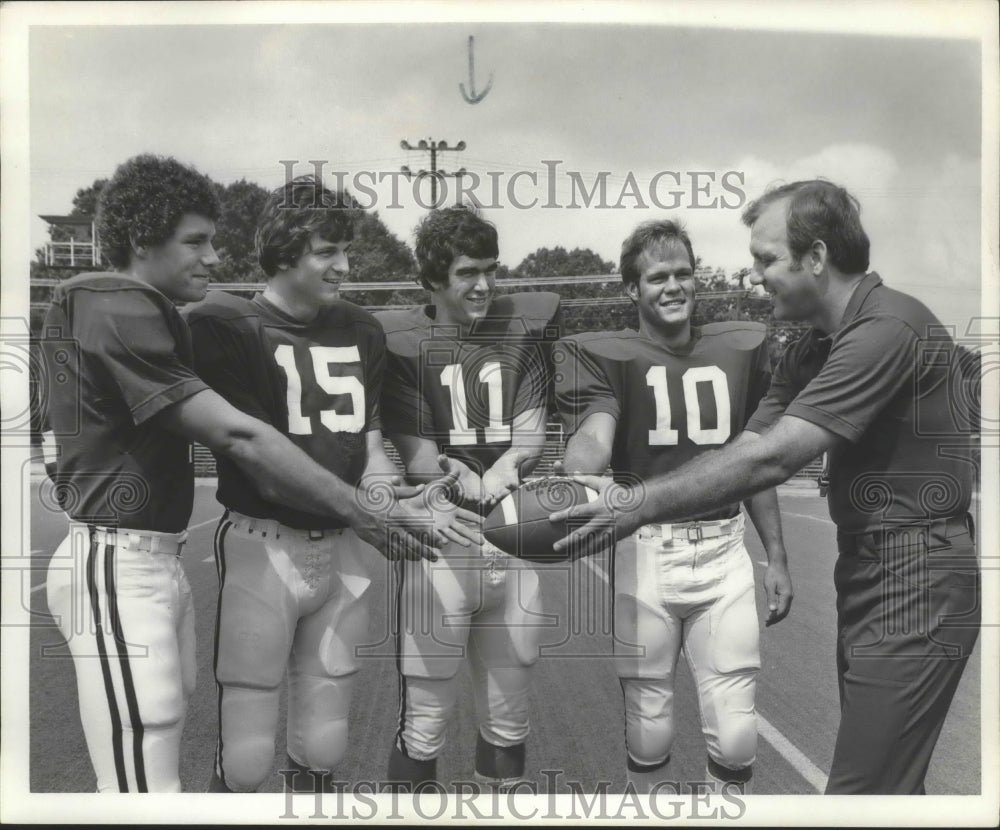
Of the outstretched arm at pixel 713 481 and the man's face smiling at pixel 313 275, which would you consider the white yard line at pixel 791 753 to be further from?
the man's face smiling at pixel 313 275

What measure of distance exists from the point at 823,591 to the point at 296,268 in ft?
5.77

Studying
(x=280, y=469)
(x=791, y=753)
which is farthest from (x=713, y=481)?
(x=280, y=469)

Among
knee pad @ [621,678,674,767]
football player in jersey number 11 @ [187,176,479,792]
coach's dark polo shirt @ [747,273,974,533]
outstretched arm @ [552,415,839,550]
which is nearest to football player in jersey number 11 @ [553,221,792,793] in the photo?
knee pad @ [621,678,674,767]

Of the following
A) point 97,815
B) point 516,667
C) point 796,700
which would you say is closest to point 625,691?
point 516,667

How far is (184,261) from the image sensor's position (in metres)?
2.40

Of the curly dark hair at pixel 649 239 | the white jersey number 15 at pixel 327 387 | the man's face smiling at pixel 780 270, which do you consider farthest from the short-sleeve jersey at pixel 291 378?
the man's face smiling at pixel 780 270

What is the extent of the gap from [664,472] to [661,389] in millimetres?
237

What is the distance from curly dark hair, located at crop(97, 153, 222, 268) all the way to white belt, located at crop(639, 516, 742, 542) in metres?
1.49

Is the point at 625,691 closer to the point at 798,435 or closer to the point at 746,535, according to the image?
the point at 746,535

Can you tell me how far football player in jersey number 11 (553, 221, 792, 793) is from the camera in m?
2.52

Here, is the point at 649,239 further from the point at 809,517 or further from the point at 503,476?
the point at 809,517

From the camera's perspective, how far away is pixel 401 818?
254cm

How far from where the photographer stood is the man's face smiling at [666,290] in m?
2.53

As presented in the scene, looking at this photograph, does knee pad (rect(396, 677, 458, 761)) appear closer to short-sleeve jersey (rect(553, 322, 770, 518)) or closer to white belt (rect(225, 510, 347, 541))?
white belt (rect(225, 510, 347, 541))
